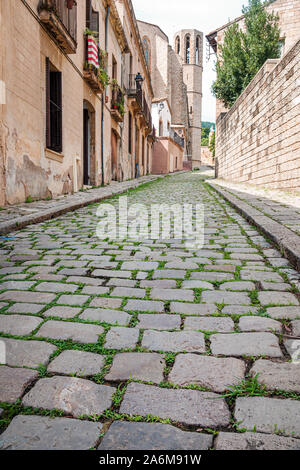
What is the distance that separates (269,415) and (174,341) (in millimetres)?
678

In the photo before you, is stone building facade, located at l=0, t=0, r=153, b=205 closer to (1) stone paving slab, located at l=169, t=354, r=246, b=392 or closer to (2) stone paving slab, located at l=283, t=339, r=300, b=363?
(1) stone paving slab, located at l=169, t=354, r=246, b=392

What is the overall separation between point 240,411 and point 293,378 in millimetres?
351

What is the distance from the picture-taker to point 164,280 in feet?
9.87

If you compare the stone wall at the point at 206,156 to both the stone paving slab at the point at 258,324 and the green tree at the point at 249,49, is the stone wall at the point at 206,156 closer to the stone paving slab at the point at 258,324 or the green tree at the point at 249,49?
the green tree at the point at 249,49

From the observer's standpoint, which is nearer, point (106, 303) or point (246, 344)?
point (246, 344)

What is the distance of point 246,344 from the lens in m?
1.90

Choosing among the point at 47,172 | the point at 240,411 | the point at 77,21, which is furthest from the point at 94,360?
the point at 77,21

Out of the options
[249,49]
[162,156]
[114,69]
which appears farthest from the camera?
[162,156]

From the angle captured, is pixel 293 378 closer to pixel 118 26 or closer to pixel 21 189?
pixel 21 189

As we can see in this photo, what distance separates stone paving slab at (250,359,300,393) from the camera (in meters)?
1.53

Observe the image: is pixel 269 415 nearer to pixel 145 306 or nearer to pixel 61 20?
pixel 145 306

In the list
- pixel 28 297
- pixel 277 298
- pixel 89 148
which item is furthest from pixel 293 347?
pixel 89 148

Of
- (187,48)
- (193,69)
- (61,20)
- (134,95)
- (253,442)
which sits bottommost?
(253,442)

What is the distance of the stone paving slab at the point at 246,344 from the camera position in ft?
5.96
